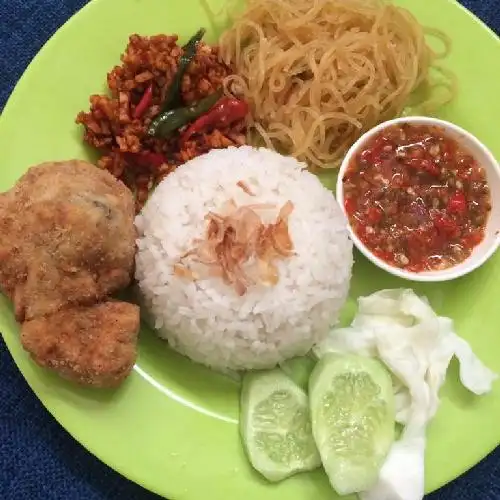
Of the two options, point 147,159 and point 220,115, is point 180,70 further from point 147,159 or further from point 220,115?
point 147,159

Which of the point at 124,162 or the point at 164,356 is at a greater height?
the point at 124,162

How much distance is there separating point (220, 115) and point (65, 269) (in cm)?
92

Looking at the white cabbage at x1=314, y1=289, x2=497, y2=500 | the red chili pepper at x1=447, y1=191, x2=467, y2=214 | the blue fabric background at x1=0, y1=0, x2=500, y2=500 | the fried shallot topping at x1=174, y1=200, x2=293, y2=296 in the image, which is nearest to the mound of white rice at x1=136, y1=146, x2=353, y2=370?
the fried shallot topping at x1=174, y1=200, x2=293, y2=296

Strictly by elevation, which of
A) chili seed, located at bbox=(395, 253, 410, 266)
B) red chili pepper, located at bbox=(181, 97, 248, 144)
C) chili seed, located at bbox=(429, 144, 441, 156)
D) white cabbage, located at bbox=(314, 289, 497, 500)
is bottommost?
white cabbage, located at bbox=(314, 289, 497, 500)

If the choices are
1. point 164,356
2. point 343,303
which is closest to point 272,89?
point 343,303

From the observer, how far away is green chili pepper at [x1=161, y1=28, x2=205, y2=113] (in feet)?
9.82

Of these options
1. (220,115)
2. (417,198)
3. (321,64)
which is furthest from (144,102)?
(417,198)

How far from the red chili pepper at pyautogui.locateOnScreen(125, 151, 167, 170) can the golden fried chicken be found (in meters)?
0.42

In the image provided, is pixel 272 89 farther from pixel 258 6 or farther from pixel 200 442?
pixel 200 442

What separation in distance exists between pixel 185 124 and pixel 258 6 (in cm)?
55

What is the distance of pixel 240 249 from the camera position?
2.60 meters

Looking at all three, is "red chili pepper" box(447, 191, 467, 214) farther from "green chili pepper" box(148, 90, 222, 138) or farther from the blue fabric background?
the blue fabric background

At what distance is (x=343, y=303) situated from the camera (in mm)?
2969

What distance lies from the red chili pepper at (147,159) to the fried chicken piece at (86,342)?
0.68 meters
